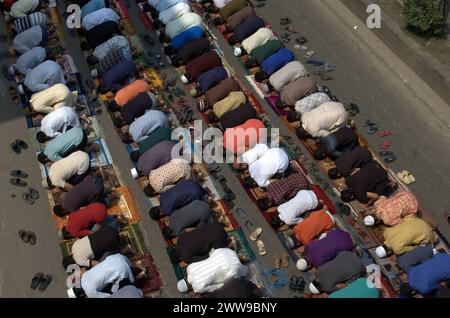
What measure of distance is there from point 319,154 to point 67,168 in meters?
7.72

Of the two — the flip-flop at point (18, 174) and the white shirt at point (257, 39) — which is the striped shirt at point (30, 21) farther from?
the white shirt at point (257, 39)

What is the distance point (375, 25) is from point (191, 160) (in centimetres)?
992

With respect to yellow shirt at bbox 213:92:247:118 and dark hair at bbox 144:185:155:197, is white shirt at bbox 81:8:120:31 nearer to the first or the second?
yellow shirt at bbox 213:92:247:118

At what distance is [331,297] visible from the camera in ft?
50.8

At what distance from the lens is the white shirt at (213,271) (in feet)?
51.0

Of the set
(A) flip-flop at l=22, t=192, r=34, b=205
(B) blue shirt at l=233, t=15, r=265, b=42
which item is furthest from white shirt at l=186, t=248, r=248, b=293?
(B) blue shirt at l=233, t=15, r=265, b=42

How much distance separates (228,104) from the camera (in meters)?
20.0

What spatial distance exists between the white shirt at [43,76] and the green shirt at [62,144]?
2.77 meters

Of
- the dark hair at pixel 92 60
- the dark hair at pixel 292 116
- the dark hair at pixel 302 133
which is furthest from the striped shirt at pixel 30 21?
the dark hair at pixel 302 133

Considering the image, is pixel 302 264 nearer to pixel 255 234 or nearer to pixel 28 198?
pixel 255 234

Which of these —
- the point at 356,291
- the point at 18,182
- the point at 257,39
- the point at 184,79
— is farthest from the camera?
the point at 257,39

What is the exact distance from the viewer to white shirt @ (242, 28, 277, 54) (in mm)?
22250

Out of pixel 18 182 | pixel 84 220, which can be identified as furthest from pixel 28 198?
pixel 84 220

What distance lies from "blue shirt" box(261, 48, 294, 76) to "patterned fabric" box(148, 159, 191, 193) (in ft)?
18.0
